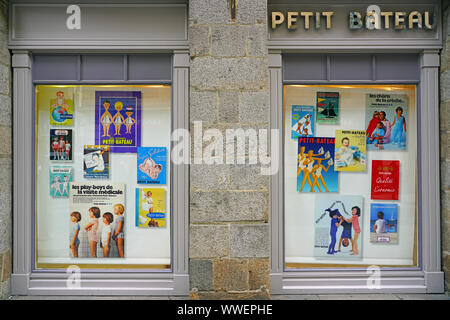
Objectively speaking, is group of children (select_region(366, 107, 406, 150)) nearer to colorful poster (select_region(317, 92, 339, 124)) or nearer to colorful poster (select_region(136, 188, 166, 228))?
colorful poster (select_region(317, 92, 339, 124))

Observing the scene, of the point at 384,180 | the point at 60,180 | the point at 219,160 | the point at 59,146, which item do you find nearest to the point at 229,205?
the point at 219,160

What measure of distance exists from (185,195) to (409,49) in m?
4.09

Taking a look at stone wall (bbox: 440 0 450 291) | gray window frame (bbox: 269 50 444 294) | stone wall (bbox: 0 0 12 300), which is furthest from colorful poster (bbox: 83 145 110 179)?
stone wall (bbox: 440 0 450 291)

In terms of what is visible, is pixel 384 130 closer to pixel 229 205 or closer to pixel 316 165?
pixel 316 165

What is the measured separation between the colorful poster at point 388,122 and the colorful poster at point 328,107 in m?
0.51

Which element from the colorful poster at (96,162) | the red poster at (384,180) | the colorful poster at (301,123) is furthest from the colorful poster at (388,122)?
the colorful poster at (96,162)

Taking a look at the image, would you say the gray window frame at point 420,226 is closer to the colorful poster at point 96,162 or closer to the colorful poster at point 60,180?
the colorful poster at point 96,162

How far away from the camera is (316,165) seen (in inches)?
224

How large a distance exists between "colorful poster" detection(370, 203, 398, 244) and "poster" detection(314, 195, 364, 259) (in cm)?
19

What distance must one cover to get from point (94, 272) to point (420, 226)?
16.7 ft

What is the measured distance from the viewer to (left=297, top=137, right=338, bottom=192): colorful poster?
5.67m

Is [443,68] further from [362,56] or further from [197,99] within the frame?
[197,99]

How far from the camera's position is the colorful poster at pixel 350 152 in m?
5.69

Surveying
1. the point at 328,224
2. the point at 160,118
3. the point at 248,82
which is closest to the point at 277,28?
the point at 248,82
